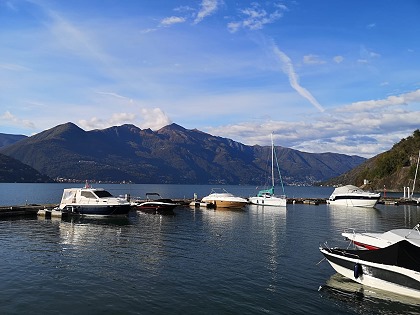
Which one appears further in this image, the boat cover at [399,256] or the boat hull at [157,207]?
the boat hull at [157,207]

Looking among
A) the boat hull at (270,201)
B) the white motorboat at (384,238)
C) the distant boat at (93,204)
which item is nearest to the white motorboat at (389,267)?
the white motorboat at (384,238)

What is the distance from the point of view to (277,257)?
30297mm

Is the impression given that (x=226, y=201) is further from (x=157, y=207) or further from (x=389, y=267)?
(x=389, y=267)

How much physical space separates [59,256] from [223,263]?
1390 centimetres

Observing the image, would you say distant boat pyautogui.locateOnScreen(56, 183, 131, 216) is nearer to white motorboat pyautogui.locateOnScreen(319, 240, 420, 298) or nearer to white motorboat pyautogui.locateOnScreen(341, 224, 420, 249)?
white motorboat pyautogui.locateOnScreen(341, 224, 420, 249)

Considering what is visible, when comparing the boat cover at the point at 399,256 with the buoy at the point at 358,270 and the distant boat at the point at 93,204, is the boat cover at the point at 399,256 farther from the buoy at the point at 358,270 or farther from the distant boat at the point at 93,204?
the distant boat at the point at 93,204

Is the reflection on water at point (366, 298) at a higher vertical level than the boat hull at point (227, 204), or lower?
lower

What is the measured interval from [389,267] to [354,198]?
253 ft

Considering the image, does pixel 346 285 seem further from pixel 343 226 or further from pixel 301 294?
pixel 343 226

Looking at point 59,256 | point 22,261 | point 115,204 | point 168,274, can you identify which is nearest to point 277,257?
point 168,274

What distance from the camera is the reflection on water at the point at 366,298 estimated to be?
19281 millimetres

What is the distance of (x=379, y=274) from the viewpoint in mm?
22094

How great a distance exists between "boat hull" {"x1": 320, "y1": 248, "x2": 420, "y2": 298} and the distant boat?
38.3 metres

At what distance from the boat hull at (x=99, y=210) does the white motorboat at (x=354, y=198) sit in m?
63.8
